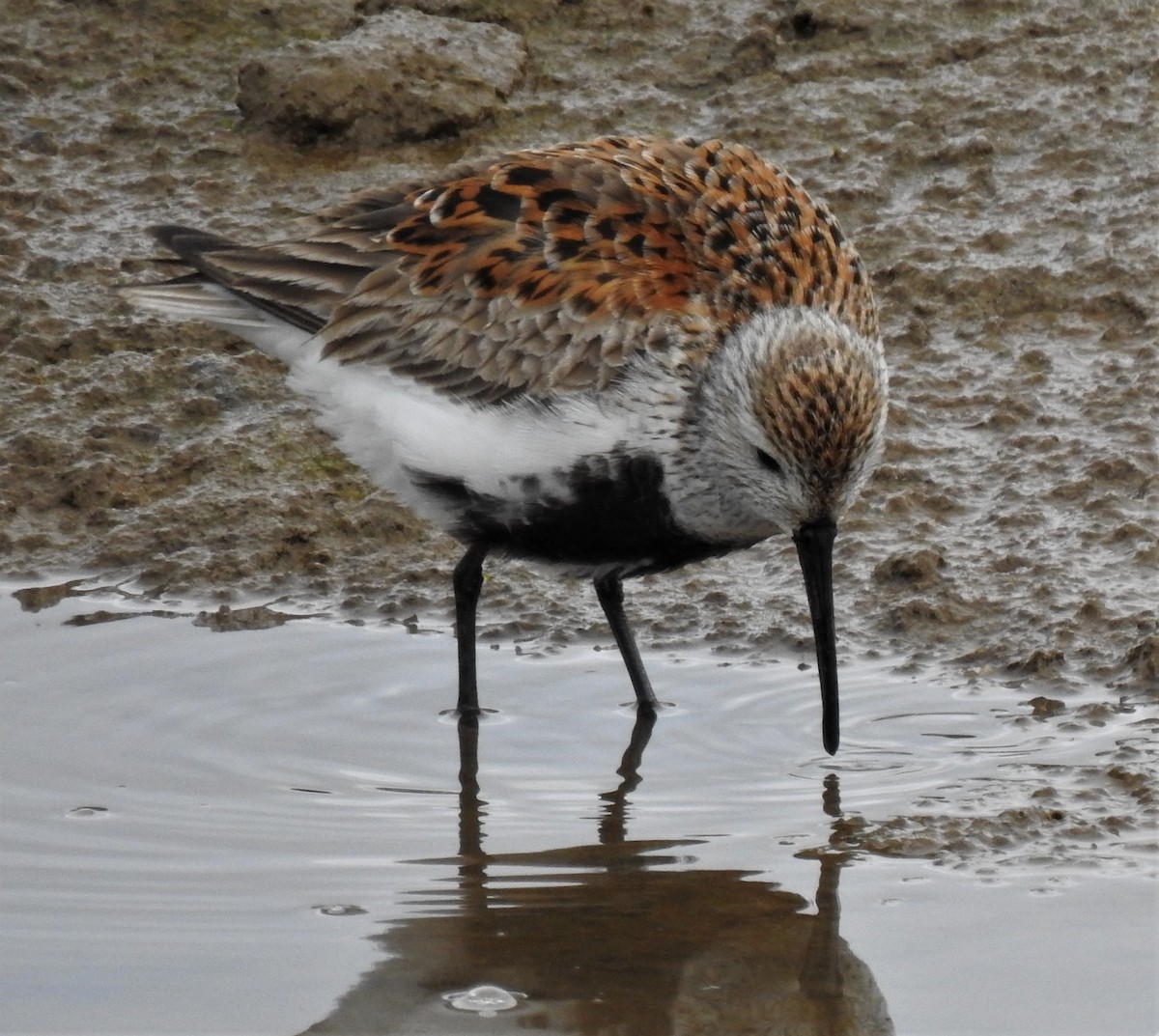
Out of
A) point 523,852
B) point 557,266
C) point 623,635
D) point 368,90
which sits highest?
Answer: point 368,90

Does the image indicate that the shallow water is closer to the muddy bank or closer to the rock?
the muddy bank

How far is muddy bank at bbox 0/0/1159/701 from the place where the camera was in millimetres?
6773

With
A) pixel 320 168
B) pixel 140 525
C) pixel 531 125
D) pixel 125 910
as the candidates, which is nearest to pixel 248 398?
pixel 140 525

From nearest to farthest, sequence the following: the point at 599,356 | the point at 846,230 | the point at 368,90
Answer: the point at 599,356 < the point at 846,230 < the point at 368,90

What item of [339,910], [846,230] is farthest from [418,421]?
[846,230]

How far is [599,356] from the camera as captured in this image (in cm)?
566

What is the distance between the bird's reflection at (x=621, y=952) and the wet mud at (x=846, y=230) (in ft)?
1.75

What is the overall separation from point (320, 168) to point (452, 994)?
5738 mm

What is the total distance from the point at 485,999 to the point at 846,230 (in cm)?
525

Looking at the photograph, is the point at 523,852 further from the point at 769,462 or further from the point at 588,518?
the point at 769,462

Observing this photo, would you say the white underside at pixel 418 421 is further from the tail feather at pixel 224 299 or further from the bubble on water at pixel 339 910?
the bubble on water at pixel 339 910

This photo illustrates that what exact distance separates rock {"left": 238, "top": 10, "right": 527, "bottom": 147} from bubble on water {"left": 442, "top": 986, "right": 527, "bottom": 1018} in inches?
231

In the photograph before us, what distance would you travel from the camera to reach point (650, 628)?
667 centimetres

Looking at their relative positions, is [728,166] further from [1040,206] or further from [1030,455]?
[1040,206]
